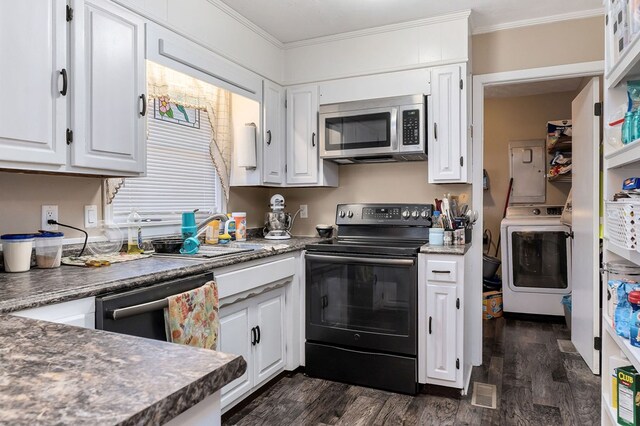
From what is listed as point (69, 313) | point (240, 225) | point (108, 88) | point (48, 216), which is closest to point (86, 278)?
point (69, 313)

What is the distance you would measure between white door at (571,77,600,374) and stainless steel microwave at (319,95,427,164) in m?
1.14

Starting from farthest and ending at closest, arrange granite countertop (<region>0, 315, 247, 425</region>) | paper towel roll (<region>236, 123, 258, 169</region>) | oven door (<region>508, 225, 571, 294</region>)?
oven door (<region>508, 225, 571, 294</region>) → paper towel roll (<region>236, 123, 258, 169</region>) → granite countertop (<region>0, 315, 247, 425</region>)

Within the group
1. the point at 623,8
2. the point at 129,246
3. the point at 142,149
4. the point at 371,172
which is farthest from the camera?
the point at 371,172

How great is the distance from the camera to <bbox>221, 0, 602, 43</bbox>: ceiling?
268 cm

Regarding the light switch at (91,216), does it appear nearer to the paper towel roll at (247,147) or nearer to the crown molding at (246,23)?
the paper towel roll at (247,147)

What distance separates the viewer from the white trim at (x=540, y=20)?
2801mm

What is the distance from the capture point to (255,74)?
9.83 ft

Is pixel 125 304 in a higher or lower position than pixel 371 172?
lower

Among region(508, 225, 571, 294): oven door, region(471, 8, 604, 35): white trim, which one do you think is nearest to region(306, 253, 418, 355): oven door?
region(471, 8, 604, 35): white trim

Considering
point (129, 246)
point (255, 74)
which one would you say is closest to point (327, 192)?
point (255, 74)

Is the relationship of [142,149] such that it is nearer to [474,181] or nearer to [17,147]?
[17,147]

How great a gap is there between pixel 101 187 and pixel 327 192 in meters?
1.77

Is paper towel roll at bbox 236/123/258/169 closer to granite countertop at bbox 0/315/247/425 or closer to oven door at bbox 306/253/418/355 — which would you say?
oven door at bbox 306/253/418/355

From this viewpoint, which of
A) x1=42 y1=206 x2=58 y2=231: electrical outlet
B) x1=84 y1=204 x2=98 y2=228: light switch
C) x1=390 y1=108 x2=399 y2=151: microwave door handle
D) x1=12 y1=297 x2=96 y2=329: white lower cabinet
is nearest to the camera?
x1=12 y1=297 x2=96 y2=329: white lower cabinet
